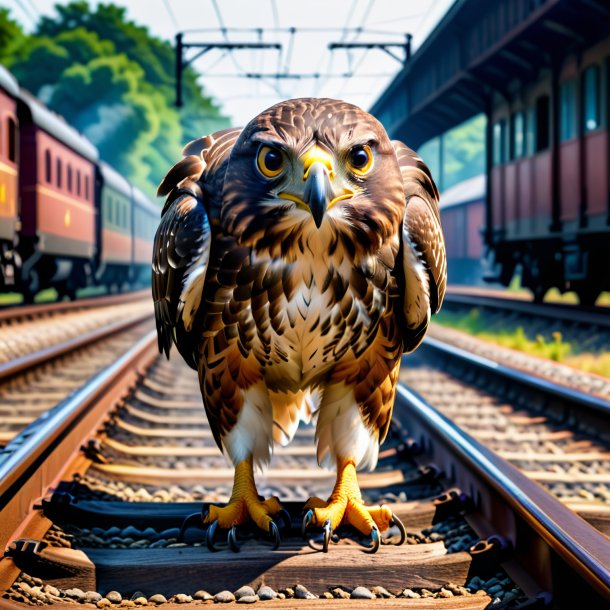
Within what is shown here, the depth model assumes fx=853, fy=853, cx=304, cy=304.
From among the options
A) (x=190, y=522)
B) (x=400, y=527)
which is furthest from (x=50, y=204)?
(x=400, y=527)

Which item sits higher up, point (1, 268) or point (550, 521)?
point (1, 268)

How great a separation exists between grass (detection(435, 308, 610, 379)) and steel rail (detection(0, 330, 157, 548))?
4424 millimetres

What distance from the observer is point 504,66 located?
15.7 metres

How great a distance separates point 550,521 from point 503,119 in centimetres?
1540

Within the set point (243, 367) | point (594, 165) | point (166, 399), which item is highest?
point (594, 165)

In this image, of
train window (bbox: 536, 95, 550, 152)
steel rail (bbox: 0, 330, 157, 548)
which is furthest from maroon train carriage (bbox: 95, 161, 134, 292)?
steel rail (bbox: 0, 330, 157, 548)

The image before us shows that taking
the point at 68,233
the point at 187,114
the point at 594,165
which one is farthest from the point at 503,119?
the point at 187,114

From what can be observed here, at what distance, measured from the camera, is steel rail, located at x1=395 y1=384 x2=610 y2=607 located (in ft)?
6.73

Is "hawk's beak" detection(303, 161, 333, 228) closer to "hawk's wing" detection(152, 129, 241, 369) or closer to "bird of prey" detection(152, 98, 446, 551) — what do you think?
"bird of prey" detection(152, 98, 446, 551)

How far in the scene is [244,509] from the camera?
102 inches

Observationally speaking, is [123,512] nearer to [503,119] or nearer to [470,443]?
[470,443]

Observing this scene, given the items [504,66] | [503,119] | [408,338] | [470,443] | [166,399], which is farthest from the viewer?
[503,119]

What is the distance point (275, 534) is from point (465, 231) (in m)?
31.5

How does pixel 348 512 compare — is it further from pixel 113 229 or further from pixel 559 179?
pixel 113 229
